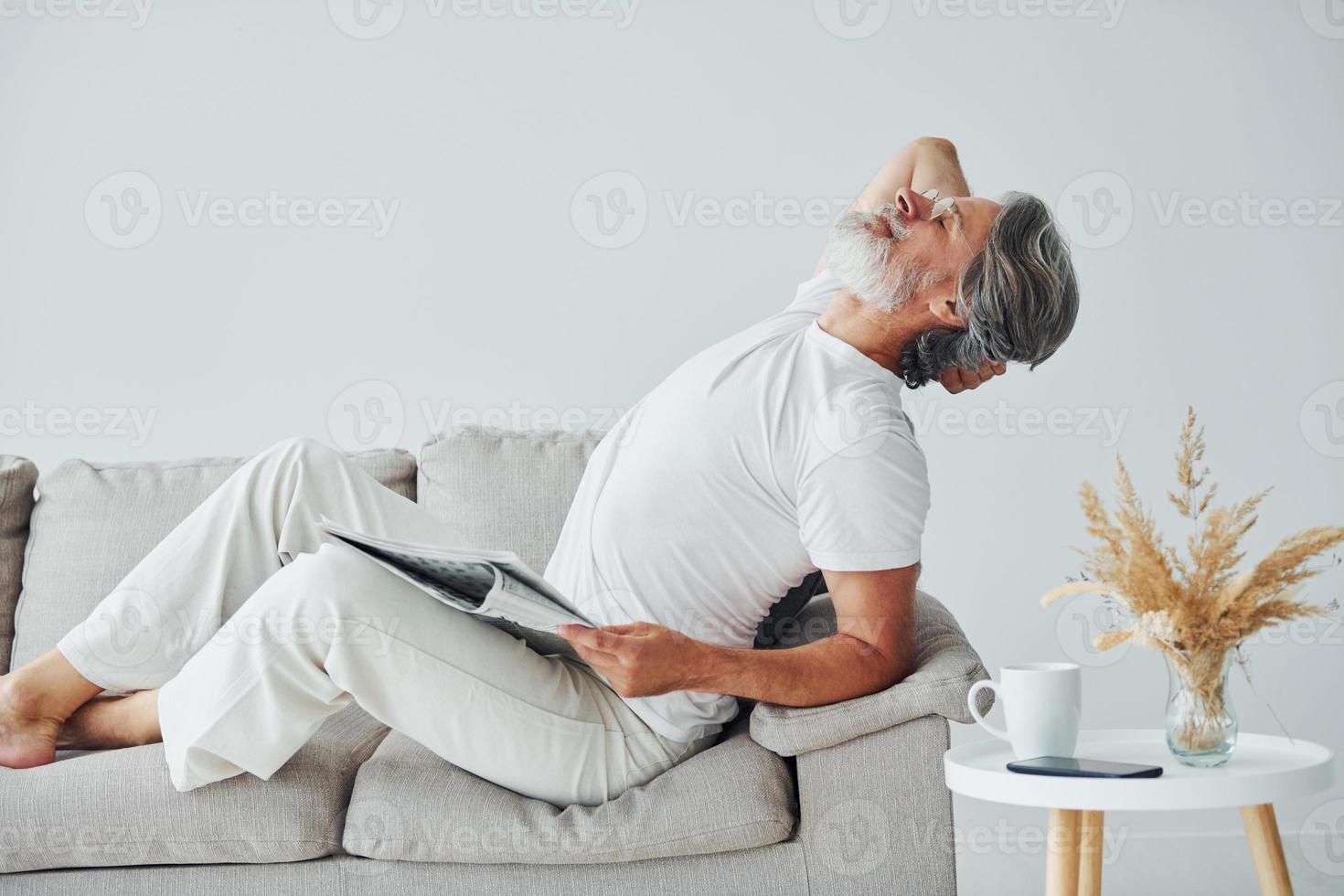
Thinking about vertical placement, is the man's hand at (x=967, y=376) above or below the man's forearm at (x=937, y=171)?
below

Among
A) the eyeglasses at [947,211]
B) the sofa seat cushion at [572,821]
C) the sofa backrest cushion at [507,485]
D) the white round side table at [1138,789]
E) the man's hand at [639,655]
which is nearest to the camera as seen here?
the white round side table at [1138,789]

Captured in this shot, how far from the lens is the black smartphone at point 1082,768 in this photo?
1.13m

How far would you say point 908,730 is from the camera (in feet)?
4.78

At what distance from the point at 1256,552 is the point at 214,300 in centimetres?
252

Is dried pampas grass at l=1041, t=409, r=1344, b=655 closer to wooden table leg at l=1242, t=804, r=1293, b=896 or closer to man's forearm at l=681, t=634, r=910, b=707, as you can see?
wooden table leg at l=1242, t=804, r=1293, b=896

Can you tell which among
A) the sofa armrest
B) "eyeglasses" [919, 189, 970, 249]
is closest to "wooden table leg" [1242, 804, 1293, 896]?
the sofa armrest

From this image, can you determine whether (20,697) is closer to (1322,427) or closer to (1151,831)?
(1151,831)

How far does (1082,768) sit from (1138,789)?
69mm

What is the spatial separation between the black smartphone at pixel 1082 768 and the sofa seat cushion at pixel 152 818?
90 centimetres

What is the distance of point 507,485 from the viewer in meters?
2.16

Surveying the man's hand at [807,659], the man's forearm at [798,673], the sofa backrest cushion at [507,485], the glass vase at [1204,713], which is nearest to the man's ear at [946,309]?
the man's hand at [807,659]

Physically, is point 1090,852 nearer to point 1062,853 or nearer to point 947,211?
point 1062,853

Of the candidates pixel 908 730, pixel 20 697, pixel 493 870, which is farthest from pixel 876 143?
pixel 20 697

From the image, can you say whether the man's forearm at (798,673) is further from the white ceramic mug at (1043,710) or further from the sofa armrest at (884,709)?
the white ceramic mug at (1043,710)
